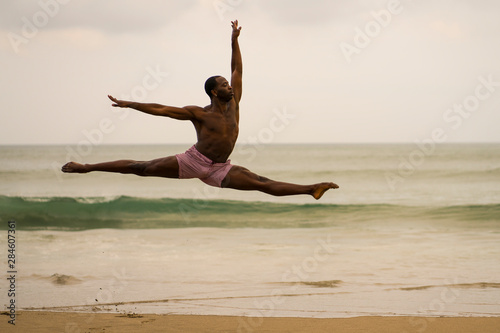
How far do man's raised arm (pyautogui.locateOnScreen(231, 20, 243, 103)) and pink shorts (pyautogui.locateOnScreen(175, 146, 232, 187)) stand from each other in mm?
791

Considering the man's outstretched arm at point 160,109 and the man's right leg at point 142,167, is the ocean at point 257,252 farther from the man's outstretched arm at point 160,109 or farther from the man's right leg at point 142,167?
the man's outstretched arm at point 160,109

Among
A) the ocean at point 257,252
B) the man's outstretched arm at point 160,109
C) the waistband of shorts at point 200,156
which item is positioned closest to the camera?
the man's outstretched arm at point 160,109

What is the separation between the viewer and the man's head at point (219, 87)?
727 cm

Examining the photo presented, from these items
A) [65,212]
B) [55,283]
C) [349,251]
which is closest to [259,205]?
[65,212]

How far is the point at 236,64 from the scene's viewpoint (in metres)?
7.70

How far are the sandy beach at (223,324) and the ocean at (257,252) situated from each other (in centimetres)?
28

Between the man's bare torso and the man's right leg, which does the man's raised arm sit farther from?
the man's right leg

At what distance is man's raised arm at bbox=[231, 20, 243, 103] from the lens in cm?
763

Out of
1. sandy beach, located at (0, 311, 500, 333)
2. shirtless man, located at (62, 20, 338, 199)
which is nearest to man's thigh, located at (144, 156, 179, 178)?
shirtless man, located at (62, 20, 338, 199)

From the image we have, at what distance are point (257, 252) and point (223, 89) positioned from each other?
7127mm

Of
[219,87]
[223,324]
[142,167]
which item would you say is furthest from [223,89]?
[223,324]

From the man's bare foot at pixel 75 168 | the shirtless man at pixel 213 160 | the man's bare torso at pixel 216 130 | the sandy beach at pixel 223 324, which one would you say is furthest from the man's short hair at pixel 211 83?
the sandy beach at pixel 223 324

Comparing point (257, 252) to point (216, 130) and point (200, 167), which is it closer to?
point (200, 167)

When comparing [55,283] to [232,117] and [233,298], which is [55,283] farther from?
[232,117]
